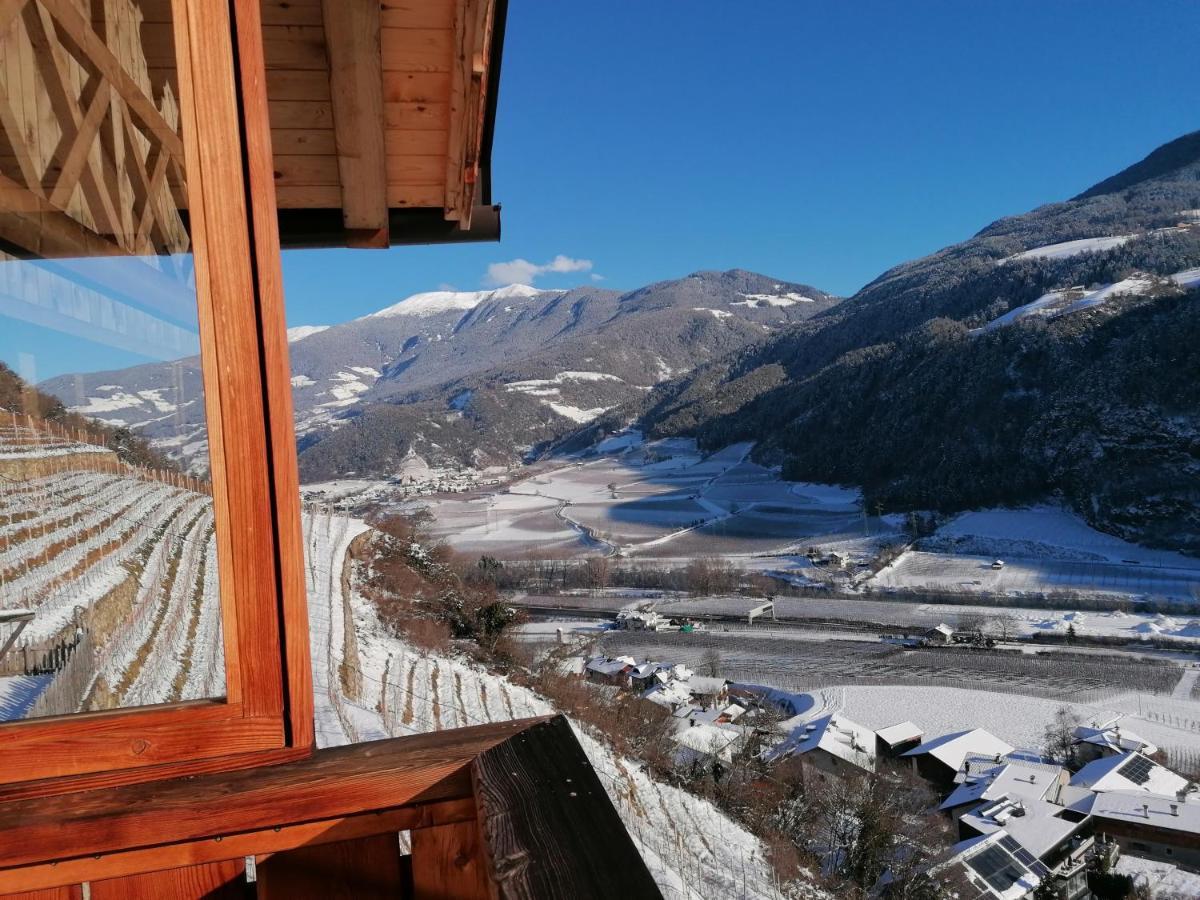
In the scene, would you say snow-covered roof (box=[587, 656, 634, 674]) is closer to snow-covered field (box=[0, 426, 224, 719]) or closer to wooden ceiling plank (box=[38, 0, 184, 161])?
snow-covered field (box=[0, 426, 224, 719])

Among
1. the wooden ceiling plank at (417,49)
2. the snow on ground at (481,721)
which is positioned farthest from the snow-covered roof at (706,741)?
the wooden ceiling plank at (417,49)

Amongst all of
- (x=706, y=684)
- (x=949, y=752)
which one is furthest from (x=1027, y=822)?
(x=706, y=684)

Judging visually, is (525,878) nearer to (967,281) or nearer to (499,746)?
(499,746)

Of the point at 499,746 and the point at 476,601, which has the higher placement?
the point at 499,746

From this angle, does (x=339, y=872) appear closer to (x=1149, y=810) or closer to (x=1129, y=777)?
(x=1149, y=810)

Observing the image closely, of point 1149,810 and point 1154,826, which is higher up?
point 1149,810

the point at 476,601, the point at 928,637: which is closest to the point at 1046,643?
the point at 928,637

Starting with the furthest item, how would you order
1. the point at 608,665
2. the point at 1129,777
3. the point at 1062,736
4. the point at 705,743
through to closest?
the point at 608,665 < the point at 1062,736 < the point at 1129,777 < the point at 705,743
